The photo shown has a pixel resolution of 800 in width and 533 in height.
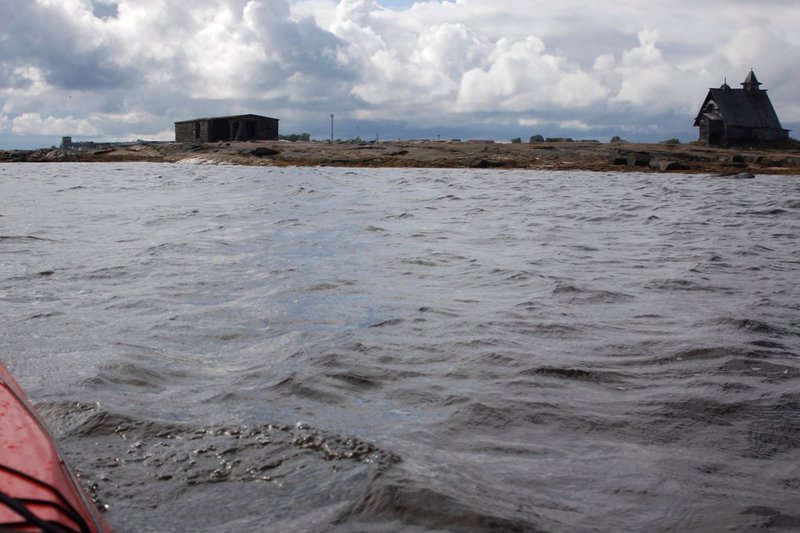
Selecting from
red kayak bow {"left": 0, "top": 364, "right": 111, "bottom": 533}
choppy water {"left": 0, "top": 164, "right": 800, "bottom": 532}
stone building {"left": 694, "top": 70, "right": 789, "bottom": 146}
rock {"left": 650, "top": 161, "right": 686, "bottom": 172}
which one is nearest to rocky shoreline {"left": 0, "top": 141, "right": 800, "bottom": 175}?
rock {"left": 650, "top": 161, "right": 686, "bottom": 172}

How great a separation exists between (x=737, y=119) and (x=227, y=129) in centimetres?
4471

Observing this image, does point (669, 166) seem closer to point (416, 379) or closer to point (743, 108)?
point (743, 108)

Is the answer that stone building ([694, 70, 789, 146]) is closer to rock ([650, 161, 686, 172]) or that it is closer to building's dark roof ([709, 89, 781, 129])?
building's dark roof ([709, 89, 781, 129])

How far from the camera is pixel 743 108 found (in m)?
58.8

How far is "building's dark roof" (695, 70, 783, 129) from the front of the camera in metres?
57.8

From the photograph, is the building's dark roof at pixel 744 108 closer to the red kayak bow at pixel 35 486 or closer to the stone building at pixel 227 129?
the stone building at pixel 227 129

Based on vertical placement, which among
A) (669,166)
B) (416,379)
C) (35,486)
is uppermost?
(669,166)

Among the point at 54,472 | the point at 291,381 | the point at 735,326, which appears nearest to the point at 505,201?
the point at 735,326

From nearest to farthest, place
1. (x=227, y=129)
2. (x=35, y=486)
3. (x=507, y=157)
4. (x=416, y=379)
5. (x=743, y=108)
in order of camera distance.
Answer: (x=35, y=486), (x=416, y=379), (x=507, y=157), (x=743, y=108), (x=227, y=129)

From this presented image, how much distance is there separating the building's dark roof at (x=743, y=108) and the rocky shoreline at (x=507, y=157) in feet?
12.1

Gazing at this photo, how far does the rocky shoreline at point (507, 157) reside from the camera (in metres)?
41.0

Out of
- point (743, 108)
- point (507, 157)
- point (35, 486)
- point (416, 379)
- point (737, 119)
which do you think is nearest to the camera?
point (35, 486)

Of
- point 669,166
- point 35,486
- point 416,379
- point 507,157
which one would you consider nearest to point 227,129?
point 507,157

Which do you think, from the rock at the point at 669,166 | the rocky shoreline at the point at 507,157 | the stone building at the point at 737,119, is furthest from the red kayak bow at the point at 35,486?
the stone building at the point at 737,119
